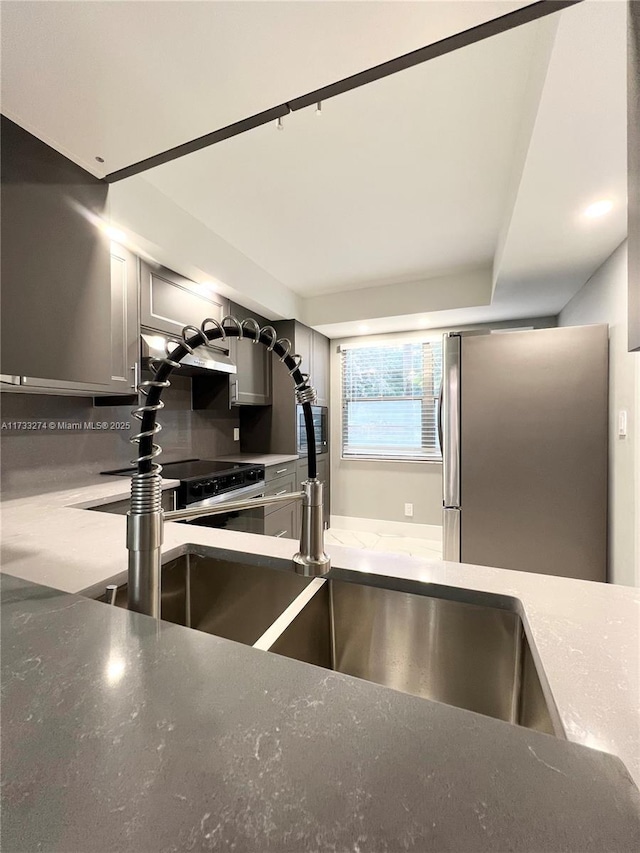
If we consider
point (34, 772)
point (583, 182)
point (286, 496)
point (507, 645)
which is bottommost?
point (507, 645)

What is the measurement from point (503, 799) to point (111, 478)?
7.54 ft

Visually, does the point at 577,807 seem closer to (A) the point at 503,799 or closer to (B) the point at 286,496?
(A) the point at 503,799

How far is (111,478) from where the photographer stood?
2.14m


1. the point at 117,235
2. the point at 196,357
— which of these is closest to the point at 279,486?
the point at 196,357

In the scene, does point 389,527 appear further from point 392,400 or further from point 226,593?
point 226,593

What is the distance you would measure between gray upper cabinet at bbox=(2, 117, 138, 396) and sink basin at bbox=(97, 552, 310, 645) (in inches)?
21.0

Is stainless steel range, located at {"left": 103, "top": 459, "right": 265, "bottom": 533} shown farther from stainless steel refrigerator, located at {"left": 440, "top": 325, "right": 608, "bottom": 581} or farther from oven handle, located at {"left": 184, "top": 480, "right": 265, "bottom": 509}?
stainless steel refrigerator, located at {"left": 440, "top": 325, "right": 608, "bottom": 581}

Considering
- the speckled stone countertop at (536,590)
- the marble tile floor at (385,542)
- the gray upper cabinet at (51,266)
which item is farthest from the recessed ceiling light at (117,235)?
the marble tile floor at (385,542)

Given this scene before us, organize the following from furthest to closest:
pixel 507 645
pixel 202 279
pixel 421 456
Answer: pixel 421 456 < pixel 202 279 < pixel 507 645

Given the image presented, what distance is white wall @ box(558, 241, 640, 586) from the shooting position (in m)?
1.68

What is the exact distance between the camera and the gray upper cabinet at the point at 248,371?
3.04 m

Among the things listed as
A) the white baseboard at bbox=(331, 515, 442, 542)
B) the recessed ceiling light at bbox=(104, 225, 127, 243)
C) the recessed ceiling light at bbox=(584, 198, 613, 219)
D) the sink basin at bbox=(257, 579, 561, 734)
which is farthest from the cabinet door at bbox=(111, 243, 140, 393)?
the white baseboard at bbox=(331, 515, 442, 542)

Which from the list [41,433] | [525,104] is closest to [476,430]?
[525,104]

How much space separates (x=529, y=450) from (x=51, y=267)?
219cm
